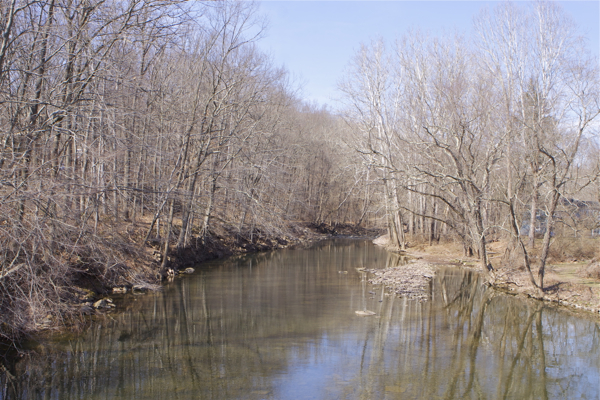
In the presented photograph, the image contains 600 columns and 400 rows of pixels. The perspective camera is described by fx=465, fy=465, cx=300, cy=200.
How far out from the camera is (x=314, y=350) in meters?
9.25

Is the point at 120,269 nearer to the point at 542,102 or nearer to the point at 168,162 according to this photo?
the point at 168,162

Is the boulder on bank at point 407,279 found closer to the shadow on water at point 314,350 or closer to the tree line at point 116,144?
the shadow on water at point 314,350

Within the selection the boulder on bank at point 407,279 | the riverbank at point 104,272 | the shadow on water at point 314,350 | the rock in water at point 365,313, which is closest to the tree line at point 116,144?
the riverbank at point 104,272

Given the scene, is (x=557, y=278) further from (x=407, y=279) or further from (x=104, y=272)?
(x=104, y=272)

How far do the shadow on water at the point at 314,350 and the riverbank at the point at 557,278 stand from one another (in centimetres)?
68

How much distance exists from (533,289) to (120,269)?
41.2 feet

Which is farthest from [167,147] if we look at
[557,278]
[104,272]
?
[557,278]

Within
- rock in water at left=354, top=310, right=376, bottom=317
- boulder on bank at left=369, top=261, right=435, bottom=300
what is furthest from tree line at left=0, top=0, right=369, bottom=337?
rock in water at left=354, top=310, right=376, bottom=317

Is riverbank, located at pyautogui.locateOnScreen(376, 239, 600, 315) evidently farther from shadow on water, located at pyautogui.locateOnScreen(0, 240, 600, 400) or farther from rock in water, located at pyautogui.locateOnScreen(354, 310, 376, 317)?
rock in water, located at pyautogui.locateOnScreen(354, 310, 376, 317)

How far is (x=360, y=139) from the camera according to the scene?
23.4m

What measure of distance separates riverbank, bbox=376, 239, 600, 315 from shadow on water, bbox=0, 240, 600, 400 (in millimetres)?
681

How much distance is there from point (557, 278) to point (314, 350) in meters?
10.1

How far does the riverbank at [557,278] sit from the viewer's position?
1338 centimetres

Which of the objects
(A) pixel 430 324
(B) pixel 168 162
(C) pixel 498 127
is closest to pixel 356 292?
(A) pixel 430 324
